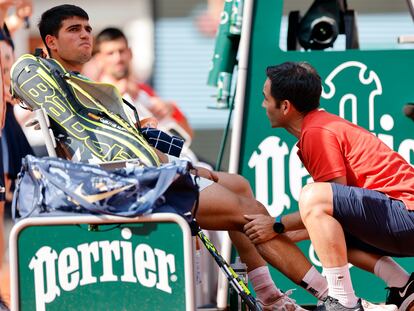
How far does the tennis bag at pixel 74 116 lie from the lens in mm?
4719

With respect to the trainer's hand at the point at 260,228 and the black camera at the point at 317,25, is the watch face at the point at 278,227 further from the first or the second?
the black camera at the point at 317,25

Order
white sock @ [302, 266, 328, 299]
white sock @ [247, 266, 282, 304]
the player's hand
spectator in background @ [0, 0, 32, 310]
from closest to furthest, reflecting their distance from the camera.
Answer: white sock @ [302, 266, 328, 299]
white sock @ [247, 266, 282, 304]
spectator in background @ [0, 0, 32, 310]
the player's hand

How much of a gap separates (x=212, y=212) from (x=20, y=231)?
0.96 m

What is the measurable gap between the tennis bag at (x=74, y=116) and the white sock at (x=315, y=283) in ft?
2.60

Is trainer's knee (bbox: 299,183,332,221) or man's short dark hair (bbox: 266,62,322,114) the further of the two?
man's short dark hair (bbox: 266,62,322,114)

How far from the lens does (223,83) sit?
655 centimetres

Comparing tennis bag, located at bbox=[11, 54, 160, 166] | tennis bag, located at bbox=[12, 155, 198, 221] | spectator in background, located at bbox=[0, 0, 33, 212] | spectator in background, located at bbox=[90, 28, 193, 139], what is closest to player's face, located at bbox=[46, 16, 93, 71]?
tennis bag, located at bbox=[11, 54, 160, 166]

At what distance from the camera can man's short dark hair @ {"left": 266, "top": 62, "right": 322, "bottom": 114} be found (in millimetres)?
4898

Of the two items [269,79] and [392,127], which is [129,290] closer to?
[269,79]

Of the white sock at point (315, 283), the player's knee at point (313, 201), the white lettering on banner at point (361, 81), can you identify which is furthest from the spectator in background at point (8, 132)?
the player's knee at point (313, 201)

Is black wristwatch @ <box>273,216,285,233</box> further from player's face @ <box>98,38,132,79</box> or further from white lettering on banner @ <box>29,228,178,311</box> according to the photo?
player's face @ <box>98,38,132,79</box>

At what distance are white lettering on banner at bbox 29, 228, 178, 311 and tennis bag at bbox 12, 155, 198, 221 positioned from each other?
11cm

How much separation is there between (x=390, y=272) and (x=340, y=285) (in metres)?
0.44

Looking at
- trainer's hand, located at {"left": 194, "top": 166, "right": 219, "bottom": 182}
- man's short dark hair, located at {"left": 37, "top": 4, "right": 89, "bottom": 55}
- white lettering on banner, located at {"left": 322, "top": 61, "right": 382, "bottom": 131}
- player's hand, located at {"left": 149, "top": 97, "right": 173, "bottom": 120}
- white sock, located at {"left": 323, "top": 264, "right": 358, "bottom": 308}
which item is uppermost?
man's short dark hair, located at {"left": 37, "top": 4, "right": 89, "bottom": 55}
